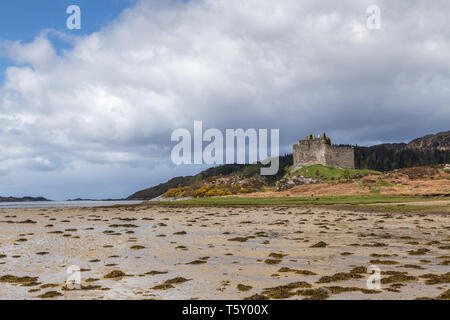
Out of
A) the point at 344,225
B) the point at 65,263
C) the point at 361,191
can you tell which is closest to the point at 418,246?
the point at 344,225

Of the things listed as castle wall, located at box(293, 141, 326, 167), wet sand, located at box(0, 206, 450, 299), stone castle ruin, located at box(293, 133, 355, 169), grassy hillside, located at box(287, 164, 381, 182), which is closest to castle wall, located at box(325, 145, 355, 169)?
stone castle ruin, located at box(293, 133, 355, 169)

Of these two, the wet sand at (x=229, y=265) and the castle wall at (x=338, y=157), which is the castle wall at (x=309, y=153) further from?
the wet sand at (x=229, y=265)

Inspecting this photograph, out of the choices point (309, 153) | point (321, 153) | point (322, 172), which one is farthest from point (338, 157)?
point (322, 172)

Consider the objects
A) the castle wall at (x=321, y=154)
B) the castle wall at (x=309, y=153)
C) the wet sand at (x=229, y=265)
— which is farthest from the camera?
the castle wall at (x=309, y=153)

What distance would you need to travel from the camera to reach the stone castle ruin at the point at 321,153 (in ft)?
393

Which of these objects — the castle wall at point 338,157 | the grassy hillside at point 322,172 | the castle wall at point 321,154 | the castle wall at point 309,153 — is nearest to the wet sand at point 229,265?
the grassy hillside at point 322,172

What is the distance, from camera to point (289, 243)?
19.7 m

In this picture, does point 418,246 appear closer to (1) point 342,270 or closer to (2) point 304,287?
(1) point 342,270

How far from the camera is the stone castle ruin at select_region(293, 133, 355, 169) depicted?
119812 mm

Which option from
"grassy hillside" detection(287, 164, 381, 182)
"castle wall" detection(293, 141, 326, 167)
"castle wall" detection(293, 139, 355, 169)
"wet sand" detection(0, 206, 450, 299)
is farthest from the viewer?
"castle wall" detection(293, 141, 326, 167)

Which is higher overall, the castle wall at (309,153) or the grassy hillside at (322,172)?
the castle wall at (309,153)

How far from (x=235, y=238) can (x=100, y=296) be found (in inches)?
499

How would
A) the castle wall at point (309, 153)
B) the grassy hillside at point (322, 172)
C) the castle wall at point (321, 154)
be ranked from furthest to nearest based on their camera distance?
the castle wall at point (309, 153)
the castle wall at point (321, 154)
the grassy hillside at point (322, 172)

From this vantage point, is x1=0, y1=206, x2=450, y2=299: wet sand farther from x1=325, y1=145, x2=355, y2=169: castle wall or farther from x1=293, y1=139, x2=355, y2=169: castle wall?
x1=325, y1=145, x2=355, y2=169: castle wall
